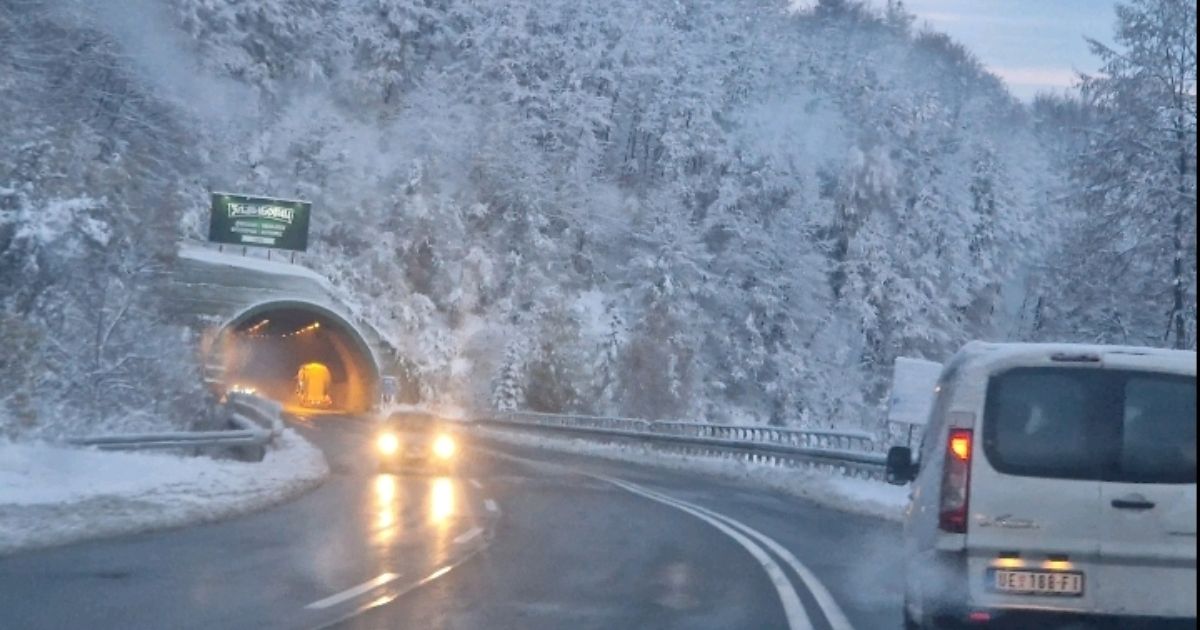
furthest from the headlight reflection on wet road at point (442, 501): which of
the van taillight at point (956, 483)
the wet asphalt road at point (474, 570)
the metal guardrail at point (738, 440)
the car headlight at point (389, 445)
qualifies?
the van taillight at point (956, 483)

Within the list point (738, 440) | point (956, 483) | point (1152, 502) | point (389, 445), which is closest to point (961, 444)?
point (956, 483)

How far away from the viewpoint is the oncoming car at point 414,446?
1198 inches

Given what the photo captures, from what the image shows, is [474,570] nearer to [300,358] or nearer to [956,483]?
[956,483]

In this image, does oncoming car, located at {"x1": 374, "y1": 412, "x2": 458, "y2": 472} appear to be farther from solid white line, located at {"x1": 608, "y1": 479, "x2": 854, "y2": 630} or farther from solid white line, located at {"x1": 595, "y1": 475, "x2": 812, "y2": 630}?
solid white line, located at {"x1": 608, "y1": 479, "x2": 854, "y2": 630}

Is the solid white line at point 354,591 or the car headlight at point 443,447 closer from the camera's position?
the solid white line at point 354,591

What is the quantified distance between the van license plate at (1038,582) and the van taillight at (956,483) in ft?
1.09

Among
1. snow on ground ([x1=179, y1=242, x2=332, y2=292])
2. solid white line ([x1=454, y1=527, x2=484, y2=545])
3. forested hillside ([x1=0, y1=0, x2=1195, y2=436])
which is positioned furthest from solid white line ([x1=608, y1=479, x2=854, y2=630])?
snow on ground ([x1=179, y1=242, x2=332, y2=292])

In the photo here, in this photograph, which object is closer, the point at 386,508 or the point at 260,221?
the point at 386,508

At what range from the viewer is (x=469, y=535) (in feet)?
54.7

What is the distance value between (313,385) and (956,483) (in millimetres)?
91288

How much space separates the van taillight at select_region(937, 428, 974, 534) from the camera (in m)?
8.07

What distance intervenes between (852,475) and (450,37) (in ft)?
220

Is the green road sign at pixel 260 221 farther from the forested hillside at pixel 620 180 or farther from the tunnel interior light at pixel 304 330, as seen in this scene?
the tunnel interior light at pixel 304 330

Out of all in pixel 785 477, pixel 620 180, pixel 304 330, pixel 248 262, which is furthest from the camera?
pixel 620 180
